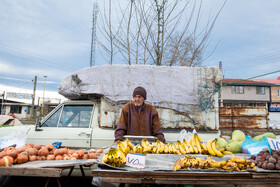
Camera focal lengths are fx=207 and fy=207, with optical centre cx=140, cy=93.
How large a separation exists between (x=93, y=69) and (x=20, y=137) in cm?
200

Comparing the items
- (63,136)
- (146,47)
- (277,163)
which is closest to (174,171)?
(277,163)

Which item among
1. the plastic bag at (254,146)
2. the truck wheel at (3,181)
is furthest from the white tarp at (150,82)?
the truck wheel at (3,181)

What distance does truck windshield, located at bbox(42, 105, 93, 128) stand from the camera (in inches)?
187

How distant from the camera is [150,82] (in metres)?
4.55

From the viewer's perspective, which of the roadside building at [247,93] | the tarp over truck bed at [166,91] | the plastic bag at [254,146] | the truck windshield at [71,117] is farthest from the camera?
the roadside building at [247,93]

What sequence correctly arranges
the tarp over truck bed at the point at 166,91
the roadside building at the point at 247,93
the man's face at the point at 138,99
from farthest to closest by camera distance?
the roadside building at the point at 247,93, the tarp over truck bed at the point at 166,91, the man's face at the point at 138,99

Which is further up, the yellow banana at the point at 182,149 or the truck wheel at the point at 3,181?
the yellow banana at the point at 182,149

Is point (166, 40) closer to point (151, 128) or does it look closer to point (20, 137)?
point (151, 128)

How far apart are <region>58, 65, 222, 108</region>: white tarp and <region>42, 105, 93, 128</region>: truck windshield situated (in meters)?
0.45

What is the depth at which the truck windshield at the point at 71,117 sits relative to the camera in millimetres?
4742

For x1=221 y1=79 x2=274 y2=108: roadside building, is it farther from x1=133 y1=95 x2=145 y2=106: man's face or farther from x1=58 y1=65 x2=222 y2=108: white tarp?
x1=133 y1=95 x2=145 y2=106: man's face

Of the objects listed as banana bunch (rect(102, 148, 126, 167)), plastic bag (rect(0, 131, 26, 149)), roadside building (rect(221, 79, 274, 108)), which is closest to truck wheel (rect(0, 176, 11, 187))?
plastic bag (rect(0, 131, 26, 149))

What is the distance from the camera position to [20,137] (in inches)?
143

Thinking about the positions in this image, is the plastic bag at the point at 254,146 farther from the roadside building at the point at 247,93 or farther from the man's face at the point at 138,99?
the roadside building at the point at 247,93
